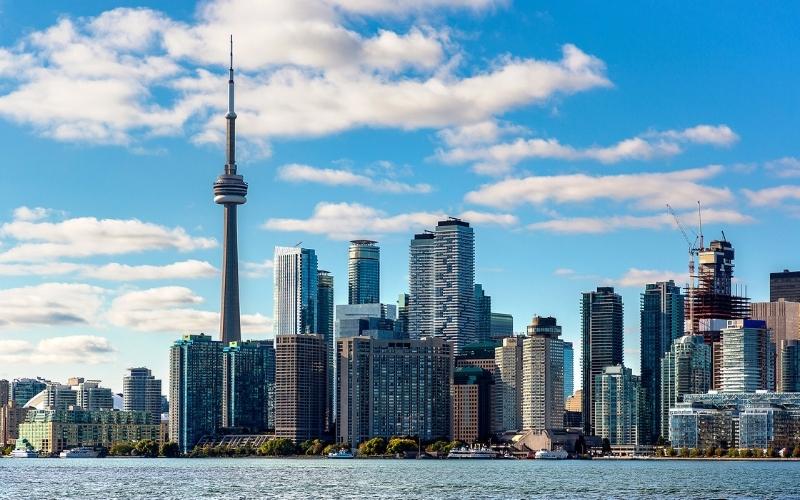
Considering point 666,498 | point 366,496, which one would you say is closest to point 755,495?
point 666,498

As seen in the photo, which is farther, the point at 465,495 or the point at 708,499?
the point at 465,495

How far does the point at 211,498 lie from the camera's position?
179750 mm

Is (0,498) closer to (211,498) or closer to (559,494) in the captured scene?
(211,498)

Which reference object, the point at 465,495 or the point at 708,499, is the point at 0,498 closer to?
the point at 465,495

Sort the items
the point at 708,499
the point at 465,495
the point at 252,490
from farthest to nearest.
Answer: the point at 252,490 < the point at 465,495 < the point at 708,499

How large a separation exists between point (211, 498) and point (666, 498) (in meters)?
51.3

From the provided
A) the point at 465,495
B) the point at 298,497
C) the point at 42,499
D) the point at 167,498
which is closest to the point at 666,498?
the point at 465,495

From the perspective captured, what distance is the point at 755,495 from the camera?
188 metres

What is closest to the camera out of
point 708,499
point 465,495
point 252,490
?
point 708,499

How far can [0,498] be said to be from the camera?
611 feet

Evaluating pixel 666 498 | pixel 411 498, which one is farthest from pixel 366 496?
pixel 666 498

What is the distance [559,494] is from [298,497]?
31933mm

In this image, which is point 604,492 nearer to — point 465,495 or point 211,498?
point 465,495

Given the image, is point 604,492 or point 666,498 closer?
point 666,498
